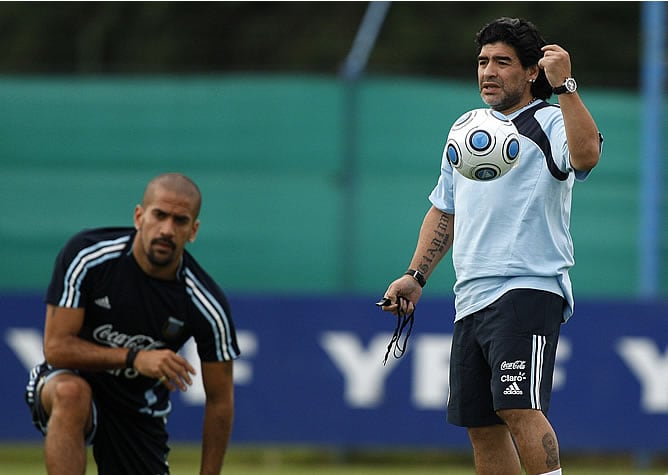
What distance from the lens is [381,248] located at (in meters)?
10.1

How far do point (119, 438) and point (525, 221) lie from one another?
7.15ft

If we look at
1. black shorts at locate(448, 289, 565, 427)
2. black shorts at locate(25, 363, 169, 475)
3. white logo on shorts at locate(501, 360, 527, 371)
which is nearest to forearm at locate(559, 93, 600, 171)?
black shorts at locate(448, 289, 565, 427)

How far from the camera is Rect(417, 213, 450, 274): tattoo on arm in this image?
217 inches

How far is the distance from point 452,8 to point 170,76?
17.2 ft

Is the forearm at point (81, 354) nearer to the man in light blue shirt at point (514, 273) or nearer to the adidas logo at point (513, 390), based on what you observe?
the man in light blue shirt at point (514, 273)

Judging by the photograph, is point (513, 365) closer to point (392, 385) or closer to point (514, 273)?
point (514, 273)

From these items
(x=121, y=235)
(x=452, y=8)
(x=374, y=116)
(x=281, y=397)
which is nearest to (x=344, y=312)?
(x=281, y=397)

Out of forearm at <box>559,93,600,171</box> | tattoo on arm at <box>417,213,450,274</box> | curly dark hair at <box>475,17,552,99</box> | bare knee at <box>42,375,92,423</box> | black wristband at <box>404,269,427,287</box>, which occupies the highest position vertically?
curly dark hair at <box>475,17,552,99</box>

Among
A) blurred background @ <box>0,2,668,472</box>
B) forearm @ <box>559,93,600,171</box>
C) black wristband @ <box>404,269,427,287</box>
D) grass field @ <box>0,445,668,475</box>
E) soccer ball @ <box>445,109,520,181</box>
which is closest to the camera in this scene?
forearm @ <box>559,93,600,171</box>

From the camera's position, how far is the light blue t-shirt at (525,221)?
16.6 ft

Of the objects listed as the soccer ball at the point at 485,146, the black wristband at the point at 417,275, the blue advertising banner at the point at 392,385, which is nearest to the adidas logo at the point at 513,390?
the black wristband at the point at 417,275

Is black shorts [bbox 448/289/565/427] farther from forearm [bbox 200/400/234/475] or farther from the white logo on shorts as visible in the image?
forearm [bbox 200/400/234/475]

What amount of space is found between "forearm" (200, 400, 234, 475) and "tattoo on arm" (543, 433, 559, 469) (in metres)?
1.52

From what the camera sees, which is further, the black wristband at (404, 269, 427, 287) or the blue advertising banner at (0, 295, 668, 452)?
the blue advertising banner at (0, 295, 668, 452)
